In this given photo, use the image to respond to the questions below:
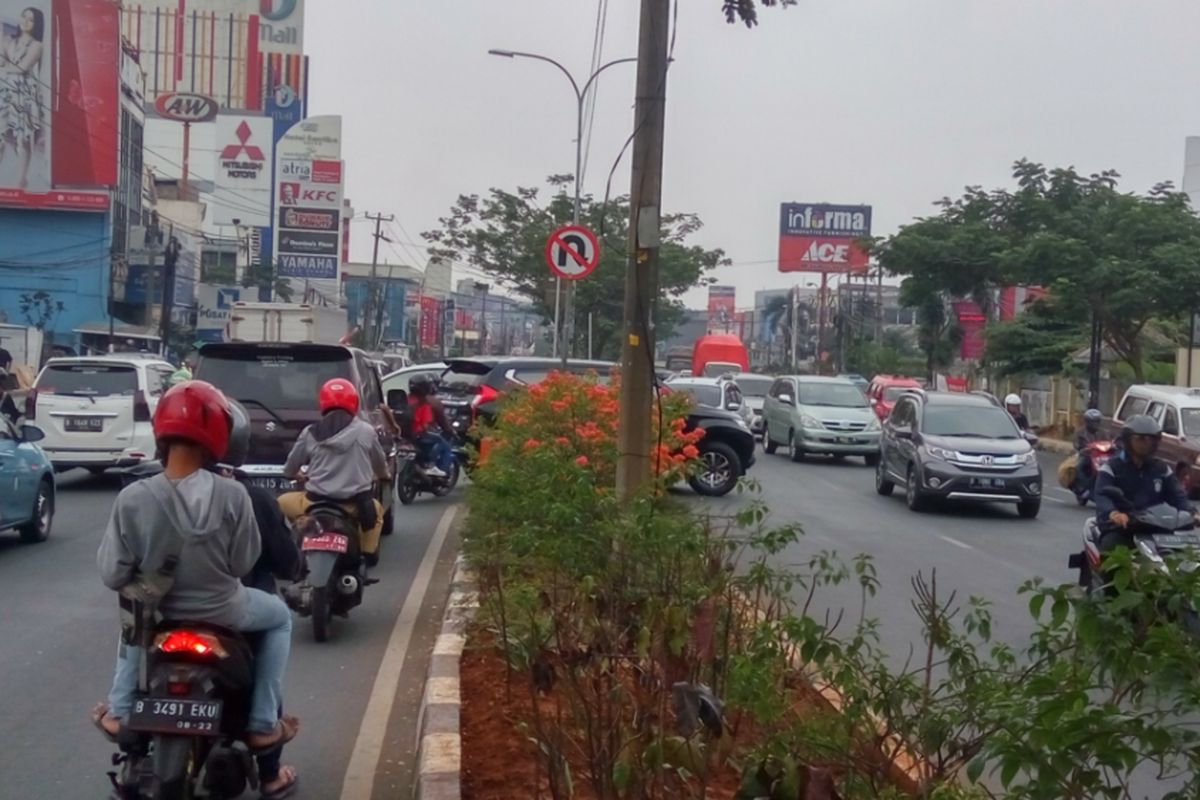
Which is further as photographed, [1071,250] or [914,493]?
[1071,250]

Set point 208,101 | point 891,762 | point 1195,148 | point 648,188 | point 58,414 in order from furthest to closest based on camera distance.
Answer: point 208,101 → point 1195,148 → point 58,414 → point 648,188 → point 891,762

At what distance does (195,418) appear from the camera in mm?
4777

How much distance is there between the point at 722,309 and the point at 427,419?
106 meters

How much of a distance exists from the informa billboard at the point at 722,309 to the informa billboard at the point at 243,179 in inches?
1175

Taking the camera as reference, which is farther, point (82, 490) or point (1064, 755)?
point (82, 490)

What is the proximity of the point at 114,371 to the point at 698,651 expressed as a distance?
15.2 meters

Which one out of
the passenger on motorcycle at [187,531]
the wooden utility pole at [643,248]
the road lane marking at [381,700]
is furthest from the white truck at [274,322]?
the passenger on motorcycle at [187,531]

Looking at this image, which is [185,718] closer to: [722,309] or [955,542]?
[955,542]

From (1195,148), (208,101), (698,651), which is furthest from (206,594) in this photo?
(208,101)

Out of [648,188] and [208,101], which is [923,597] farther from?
[208,101]

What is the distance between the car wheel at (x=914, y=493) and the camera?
19.1 meters

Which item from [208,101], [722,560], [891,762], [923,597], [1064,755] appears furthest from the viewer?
[208,101]

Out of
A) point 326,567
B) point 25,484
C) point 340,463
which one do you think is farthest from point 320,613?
point 25,484

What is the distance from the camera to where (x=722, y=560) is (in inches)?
244
